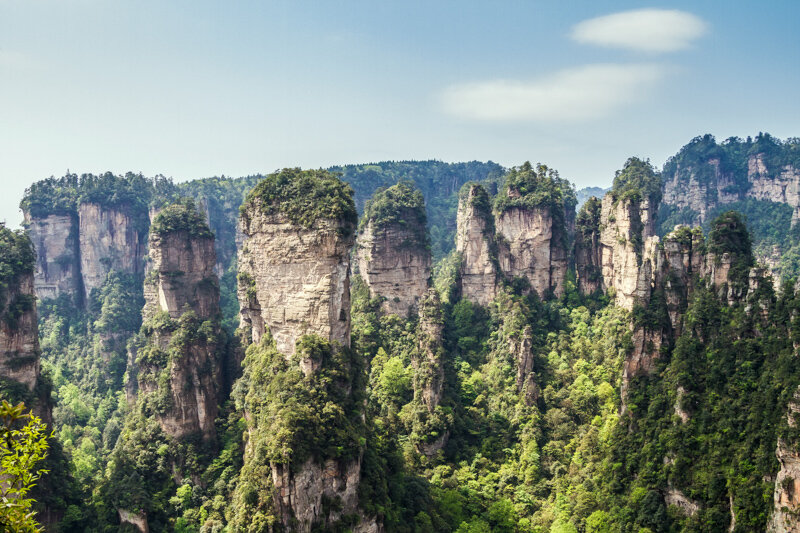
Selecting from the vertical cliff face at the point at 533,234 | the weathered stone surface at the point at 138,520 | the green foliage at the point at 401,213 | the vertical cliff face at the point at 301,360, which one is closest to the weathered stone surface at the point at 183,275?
the vertical cliff face at the point at 301,360

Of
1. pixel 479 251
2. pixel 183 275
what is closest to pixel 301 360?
pixel 183 275

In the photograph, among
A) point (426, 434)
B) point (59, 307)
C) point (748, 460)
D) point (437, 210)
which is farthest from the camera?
point (437, 210)

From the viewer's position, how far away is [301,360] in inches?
1534

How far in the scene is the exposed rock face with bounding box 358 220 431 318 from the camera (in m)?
64.5

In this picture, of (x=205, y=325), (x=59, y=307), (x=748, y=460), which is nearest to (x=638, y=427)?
(x=748, y=460)

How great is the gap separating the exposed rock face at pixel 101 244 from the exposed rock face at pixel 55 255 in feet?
4.34

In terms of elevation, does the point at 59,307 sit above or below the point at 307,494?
above

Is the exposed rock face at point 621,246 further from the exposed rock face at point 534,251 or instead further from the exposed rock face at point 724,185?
the exposed rock face at point 724,185

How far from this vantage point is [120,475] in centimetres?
4491

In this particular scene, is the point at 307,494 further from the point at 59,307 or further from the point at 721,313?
the point at 59,307

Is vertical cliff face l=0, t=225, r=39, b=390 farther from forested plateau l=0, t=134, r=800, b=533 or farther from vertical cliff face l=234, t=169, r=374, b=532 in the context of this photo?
vertical cliff face l=234, t=169, r=374, b=532

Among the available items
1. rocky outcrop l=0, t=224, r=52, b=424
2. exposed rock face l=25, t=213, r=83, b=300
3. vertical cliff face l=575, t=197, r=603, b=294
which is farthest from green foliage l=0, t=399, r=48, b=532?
exposed rock face l=25, t=213, r=83, b=300

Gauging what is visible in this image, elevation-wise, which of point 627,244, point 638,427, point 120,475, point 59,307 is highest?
point 627,244

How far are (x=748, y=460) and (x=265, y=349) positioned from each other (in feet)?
99.5
